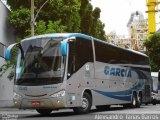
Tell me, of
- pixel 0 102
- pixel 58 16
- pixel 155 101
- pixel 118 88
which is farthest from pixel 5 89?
pixel 118 88

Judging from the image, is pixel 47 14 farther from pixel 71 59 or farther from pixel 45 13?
pixel 71 59

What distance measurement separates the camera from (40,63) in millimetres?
18938

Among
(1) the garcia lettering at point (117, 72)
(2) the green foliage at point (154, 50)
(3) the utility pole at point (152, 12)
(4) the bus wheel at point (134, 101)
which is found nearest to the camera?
(1) the garcia lettering at point (117, 72)

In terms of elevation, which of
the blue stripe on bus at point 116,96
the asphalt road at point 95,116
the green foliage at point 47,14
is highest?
the green foliage at point 47,14

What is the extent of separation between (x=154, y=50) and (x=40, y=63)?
151 feet

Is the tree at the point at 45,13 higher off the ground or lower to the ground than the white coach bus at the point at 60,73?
higher

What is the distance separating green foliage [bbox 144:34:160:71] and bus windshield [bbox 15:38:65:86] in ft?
147

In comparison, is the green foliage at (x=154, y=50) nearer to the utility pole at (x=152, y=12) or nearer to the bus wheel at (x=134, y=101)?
the utility pole at (x=152, y=12)

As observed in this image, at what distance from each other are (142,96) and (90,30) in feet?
65.6

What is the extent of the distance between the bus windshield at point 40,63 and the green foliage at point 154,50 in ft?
147

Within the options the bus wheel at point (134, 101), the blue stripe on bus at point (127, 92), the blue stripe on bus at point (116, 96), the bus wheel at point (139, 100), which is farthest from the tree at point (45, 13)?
the blue stripe on bus at point (116, 96)

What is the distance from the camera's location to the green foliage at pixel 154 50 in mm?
63031

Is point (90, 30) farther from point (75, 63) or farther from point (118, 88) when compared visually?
point (75, 63)

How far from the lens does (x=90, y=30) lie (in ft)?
160
